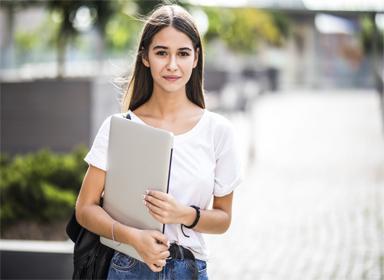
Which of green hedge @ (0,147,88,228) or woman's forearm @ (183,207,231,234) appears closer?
woman's forearm @ (183,207,231,234)

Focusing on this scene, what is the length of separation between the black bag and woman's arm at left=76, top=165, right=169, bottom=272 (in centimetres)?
9

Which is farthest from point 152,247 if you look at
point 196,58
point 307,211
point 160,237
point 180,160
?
point 307,211

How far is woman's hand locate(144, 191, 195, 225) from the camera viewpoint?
227 centimetres

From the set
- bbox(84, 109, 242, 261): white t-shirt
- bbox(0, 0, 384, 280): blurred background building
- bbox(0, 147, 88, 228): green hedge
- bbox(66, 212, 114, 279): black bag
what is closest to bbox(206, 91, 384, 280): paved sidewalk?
bbox(0, 0, 384, 280): blurred background building

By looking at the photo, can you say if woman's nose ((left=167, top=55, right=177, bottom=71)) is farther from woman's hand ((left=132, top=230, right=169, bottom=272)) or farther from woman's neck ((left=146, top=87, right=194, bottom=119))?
woman's hand ((left=132, top=230, right=169, bottom=272))

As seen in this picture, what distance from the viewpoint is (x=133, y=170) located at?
7.81ft

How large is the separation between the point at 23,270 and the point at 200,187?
11.0 feet

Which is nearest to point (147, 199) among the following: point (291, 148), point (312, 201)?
point (312, 201)

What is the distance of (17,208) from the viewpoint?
7.16 meters

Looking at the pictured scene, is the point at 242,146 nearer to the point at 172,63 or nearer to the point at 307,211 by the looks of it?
the point at 307,211

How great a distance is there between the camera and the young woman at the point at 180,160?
8.00 feet

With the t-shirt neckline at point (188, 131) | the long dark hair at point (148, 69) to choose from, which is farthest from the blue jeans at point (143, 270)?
the long dark hair at point (148, 69)

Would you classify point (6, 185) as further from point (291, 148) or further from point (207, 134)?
point (291, 148)

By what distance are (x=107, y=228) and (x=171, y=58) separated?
57 cm
